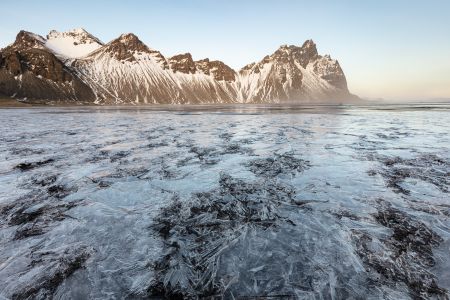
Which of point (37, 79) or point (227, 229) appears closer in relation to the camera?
point (227, 229)

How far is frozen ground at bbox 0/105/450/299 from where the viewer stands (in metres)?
3.76

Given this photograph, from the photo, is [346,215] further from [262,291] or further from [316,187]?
[262,291]

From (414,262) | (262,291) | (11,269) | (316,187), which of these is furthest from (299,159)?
(11,269)

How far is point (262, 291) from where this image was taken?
3629 mm

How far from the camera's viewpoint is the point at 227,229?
17.4 ft

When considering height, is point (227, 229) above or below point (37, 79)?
below

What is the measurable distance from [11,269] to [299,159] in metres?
9.36

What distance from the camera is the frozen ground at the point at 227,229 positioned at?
3760 mm

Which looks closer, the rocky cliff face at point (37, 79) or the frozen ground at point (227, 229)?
the frozen ground at point (227, 229)

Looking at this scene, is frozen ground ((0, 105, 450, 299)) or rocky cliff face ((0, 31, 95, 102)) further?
rocky cliff face ((0, 31, 95, 102))

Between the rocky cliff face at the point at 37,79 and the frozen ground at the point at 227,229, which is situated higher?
the rocky cliff face at the point at 37,79

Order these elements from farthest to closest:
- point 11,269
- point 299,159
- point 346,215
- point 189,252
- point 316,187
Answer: point 299,159 → point 316,187 → point 346,215 → point 189,252 → point 11,269

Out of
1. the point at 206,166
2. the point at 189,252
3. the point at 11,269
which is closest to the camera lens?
the point at 11,269

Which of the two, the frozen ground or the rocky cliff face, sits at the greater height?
the rocky cliff face
